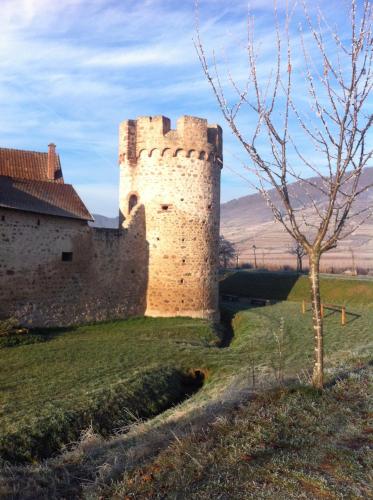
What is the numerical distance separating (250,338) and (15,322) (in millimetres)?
7819

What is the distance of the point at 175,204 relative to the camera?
18000mm

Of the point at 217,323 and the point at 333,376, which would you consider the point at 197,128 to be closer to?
the point at 217,323

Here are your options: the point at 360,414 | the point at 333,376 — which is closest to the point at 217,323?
the point at 333,376

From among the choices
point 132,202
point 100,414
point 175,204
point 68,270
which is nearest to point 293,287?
point 175,204

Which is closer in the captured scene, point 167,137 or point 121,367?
point 121,367

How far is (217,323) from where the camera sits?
18.5 m

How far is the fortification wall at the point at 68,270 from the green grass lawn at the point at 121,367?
0.89 m

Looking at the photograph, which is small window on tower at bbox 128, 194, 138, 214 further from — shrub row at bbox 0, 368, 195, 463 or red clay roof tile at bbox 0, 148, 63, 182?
shrub row at bbox 0, 368, 195, 463

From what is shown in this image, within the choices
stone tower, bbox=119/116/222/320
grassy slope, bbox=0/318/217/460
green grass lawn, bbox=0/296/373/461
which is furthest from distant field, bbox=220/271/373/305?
grassy slope, bbox=0/318/217/460

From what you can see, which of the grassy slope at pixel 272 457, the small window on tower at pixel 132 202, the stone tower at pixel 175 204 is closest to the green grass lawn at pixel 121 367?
the stone tower at pixel 175 204

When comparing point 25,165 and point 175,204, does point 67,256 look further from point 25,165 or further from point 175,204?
point 175,204

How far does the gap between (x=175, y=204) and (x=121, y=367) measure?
8915 millimetres

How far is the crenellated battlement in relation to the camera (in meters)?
17.9

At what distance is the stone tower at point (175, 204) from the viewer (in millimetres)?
17953
